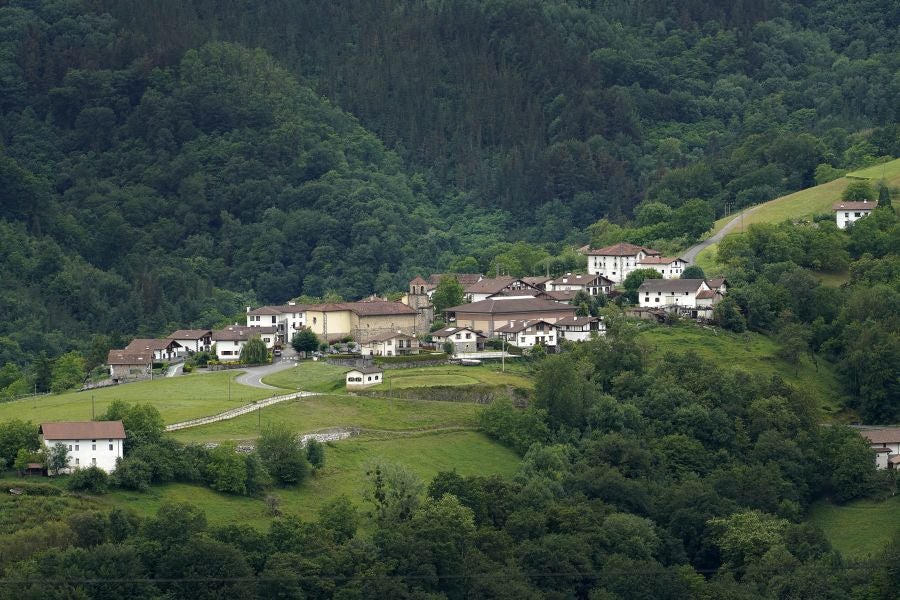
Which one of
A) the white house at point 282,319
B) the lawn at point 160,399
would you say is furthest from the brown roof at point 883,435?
the white house at point 282,319

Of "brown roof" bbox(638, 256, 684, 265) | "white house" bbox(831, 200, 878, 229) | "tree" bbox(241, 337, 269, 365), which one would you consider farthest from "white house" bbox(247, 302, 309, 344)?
"white house" bbox(831, 200, 878, 229)

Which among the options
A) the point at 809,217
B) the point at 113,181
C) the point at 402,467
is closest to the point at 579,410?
the point at 402,467

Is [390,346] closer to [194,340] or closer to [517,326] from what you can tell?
[517,326]

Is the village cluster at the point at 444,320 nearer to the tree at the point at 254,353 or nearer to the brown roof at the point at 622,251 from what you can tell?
the tree at the point at 254,353

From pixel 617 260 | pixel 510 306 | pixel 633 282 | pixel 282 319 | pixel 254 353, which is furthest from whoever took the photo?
pixel 617 260

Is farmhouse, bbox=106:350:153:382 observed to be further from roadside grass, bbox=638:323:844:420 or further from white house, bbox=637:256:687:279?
white house, bbox=637:256:687:279

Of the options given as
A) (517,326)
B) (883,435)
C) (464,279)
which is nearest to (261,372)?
(517,326)
